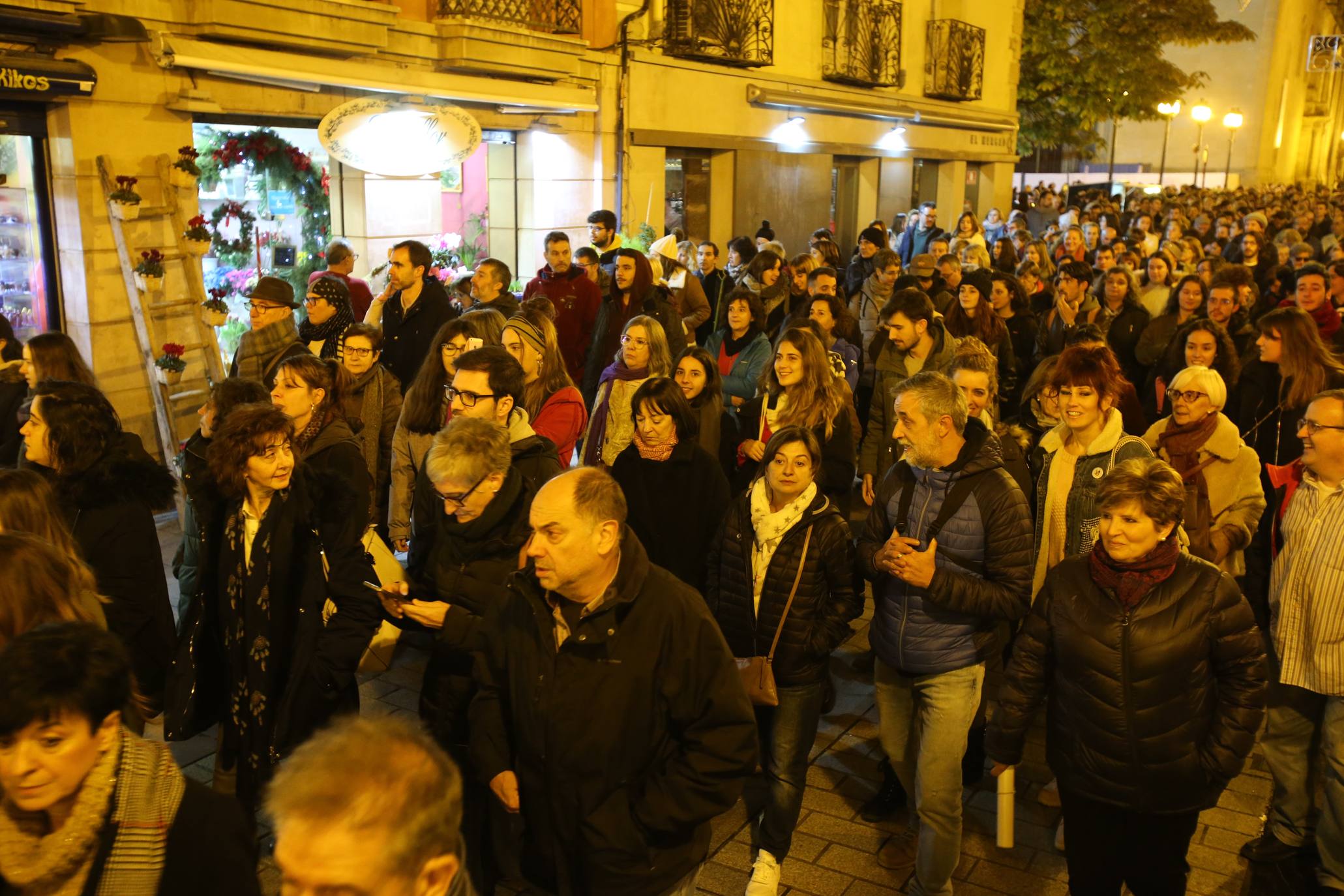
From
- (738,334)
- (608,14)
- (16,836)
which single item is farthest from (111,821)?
(608,14)

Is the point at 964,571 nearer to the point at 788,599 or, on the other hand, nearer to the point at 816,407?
the point at 788,599

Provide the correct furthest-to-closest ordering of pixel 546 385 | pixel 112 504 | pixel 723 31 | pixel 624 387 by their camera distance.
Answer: pixel 723 31 → pixel 624 387 → pixel 546 385 → pixel 112 504

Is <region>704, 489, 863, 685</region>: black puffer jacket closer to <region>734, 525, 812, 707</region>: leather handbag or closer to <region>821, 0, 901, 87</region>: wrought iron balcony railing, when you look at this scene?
<region>734, 525, 812, 707</region>: leather handbag

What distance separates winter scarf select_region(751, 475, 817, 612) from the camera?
471 cm

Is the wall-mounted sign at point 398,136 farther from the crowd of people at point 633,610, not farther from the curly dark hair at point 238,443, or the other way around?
the curly dark hair at point 238,443

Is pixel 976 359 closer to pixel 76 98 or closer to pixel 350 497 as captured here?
pixel 350 497

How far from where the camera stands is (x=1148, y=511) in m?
3.90

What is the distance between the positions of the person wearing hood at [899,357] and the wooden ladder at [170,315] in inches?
215

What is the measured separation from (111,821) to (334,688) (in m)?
1.83

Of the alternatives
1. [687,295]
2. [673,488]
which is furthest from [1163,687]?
[687,295]

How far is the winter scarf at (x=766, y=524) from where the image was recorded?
471cm

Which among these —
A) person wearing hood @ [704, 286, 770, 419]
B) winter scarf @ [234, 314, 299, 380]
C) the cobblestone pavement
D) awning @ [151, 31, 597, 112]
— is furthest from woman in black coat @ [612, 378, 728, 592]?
awning @ [151, 31, 597, 112]

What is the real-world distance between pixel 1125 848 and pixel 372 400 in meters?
4.44

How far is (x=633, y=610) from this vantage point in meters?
3.38
